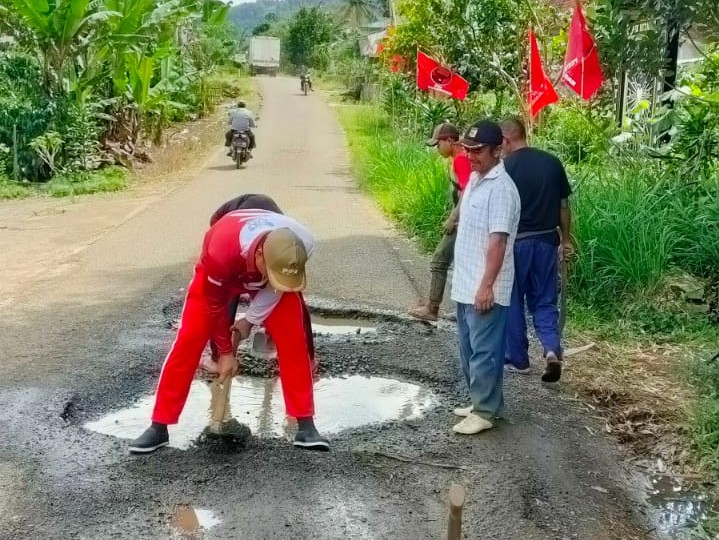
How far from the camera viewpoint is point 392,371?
5.74 metres

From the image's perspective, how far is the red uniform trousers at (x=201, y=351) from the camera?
4172mm

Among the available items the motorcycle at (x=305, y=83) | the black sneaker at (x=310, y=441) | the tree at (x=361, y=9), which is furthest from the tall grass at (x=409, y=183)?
the motorcycle at (x=305, y=83)

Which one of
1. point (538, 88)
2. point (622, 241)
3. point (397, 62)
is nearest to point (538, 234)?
point (622, 241)

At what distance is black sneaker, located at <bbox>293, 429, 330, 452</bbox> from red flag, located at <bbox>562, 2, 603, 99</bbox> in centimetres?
597

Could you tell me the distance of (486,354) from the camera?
4531mm

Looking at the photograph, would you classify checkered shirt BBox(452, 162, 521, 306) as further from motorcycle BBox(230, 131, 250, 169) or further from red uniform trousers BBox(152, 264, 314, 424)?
motorcycle BBox(230, 131, 250, 169)

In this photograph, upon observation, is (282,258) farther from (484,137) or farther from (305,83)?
(305,83)

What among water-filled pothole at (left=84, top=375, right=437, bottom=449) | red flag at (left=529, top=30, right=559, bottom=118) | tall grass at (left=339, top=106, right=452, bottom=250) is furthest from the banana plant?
water-filled pothole at (left=84, top=375, right=437, bottom=449)

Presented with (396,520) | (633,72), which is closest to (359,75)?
(633,72)

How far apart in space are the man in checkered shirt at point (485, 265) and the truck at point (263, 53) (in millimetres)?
54470

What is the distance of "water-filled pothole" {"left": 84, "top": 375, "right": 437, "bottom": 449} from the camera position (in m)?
4.68

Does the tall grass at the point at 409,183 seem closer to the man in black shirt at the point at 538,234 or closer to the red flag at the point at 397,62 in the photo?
the red flag at the point at 397,62

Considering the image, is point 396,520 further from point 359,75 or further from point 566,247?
point 359,75

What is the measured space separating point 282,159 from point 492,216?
53.1ft
